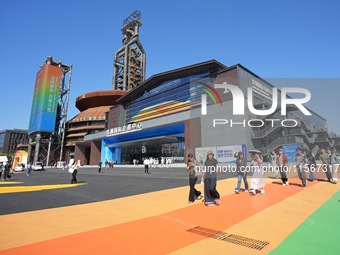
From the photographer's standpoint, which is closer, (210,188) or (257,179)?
(210,188)

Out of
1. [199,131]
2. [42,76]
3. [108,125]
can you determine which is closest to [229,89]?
[199,131]

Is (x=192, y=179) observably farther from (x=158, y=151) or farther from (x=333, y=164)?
(x=158, y=151)

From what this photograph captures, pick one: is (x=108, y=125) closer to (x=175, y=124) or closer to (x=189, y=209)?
(x=175, y=124)

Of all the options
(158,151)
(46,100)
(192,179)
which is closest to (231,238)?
(192,179)

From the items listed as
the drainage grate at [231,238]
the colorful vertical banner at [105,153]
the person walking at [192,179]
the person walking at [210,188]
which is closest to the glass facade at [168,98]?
the colorful vertical banner at [105,153]

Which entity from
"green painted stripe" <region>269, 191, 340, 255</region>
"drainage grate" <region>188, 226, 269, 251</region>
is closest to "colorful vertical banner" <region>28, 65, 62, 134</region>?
"drainage grate" <region>188, 226, 269, 251</region>

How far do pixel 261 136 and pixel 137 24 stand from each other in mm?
84507

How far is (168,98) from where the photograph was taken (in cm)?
4644

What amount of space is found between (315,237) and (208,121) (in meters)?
30.5

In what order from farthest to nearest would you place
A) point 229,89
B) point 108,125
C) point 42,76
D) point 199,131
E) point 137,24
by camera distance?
point 137,24 → point 42,76 → point 108,125 → point 199,131 → point 229,89

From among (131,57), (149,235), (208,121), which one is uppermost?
(131,57)

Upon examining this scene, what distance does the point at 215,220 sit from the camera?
533 cm

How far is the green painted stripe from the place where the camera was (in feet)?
11.4

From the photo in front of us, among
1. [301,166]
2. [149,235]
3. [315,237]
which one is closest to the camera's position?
[315,237]
